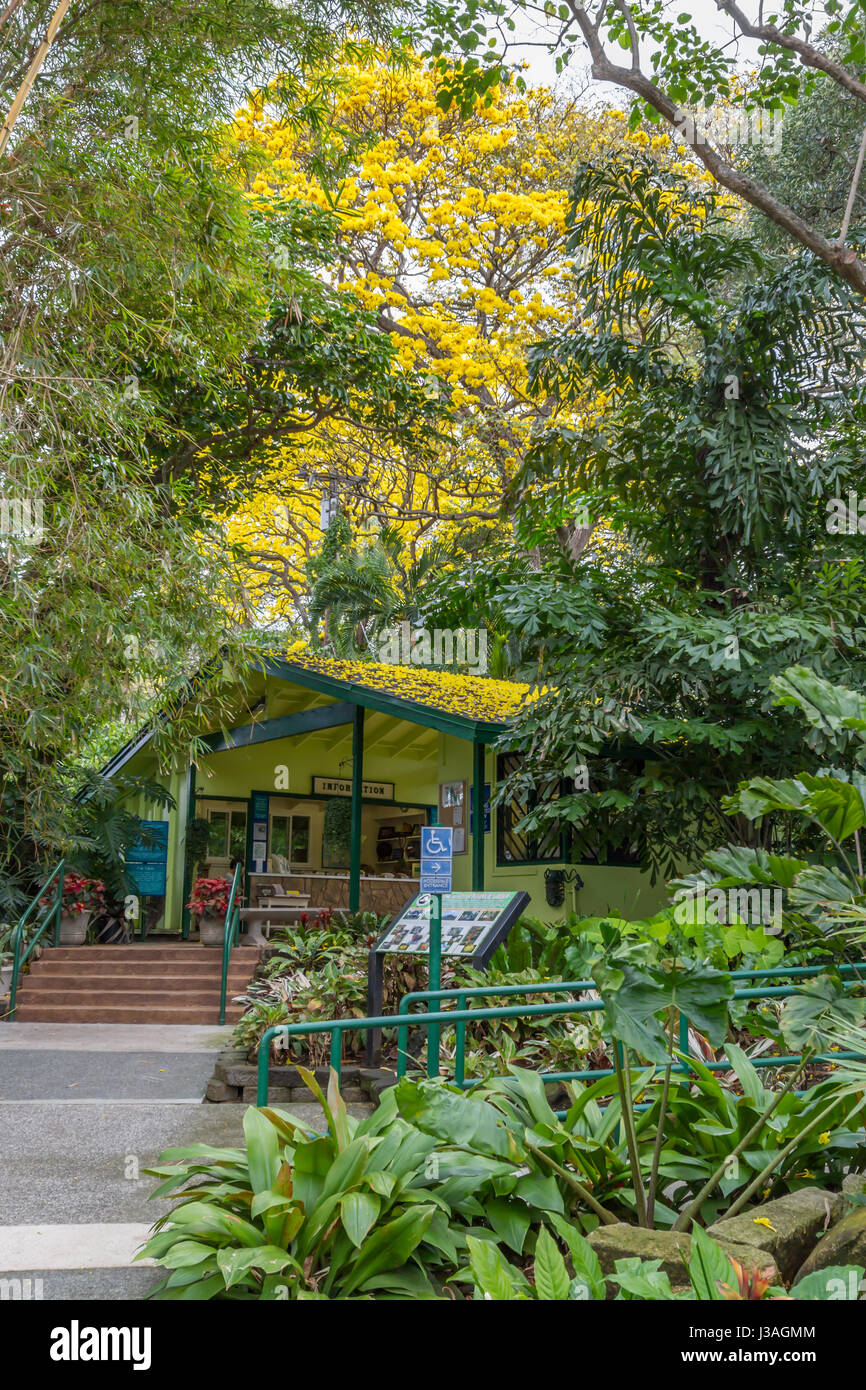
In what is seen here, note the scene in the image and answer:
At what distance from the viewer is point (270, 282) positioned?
12.1 m

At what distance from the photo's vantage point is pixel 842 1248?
312 centimetres

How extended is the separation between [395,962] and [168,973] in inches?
161

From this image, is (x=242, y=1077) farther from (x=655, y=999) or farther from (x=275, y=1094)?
(x=655, y=999)

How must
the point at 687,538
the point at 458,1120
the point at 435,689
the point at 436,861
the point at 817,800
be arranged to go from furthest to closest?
the point at 435,689, the point at 687,538, the point at 436,861, the point at 458,1120, the point at 817,800

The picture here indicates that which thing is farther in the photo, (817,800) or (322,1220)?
(817,800)

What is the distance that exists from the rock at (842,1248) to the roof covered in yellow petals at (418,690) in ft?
23.3

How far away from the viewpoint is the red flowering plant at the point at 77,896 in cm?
1276

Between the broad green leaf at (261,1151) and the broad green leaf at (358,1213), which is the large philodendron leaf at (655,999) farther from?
the broad green leaf at (261,1151)

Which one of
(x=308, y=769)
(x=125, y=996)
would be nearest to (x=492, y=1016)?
(x=125, y=996)

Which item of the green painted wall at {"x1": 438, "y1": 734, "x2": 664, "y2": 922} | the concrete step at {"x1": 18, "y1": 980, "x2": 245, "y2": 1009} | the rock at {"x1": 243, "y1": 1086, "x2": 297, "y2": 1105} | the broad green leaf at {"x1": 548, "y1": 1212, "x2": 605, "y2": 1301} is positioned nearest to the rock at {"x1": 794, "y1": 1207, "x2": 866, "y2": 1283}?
the broad green leaf at {"x1": 548, "y1": 1212, "x2": 605, "y2": 1301}

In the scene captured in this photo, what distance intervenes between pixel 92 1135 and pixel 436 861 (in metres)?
2.56

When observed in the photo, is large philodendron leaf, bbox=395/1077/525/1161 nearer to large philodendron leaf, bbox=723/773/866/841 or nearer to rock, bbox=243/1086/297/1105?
large philodendron leaf, bbox=723/773/866/841

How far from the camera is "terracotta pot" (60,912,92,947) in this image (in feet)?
41.8

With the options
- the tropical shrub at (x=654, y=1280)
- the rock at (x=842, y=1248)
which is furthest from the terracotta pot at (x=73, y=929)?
the rock at (x=842, y=1248)
